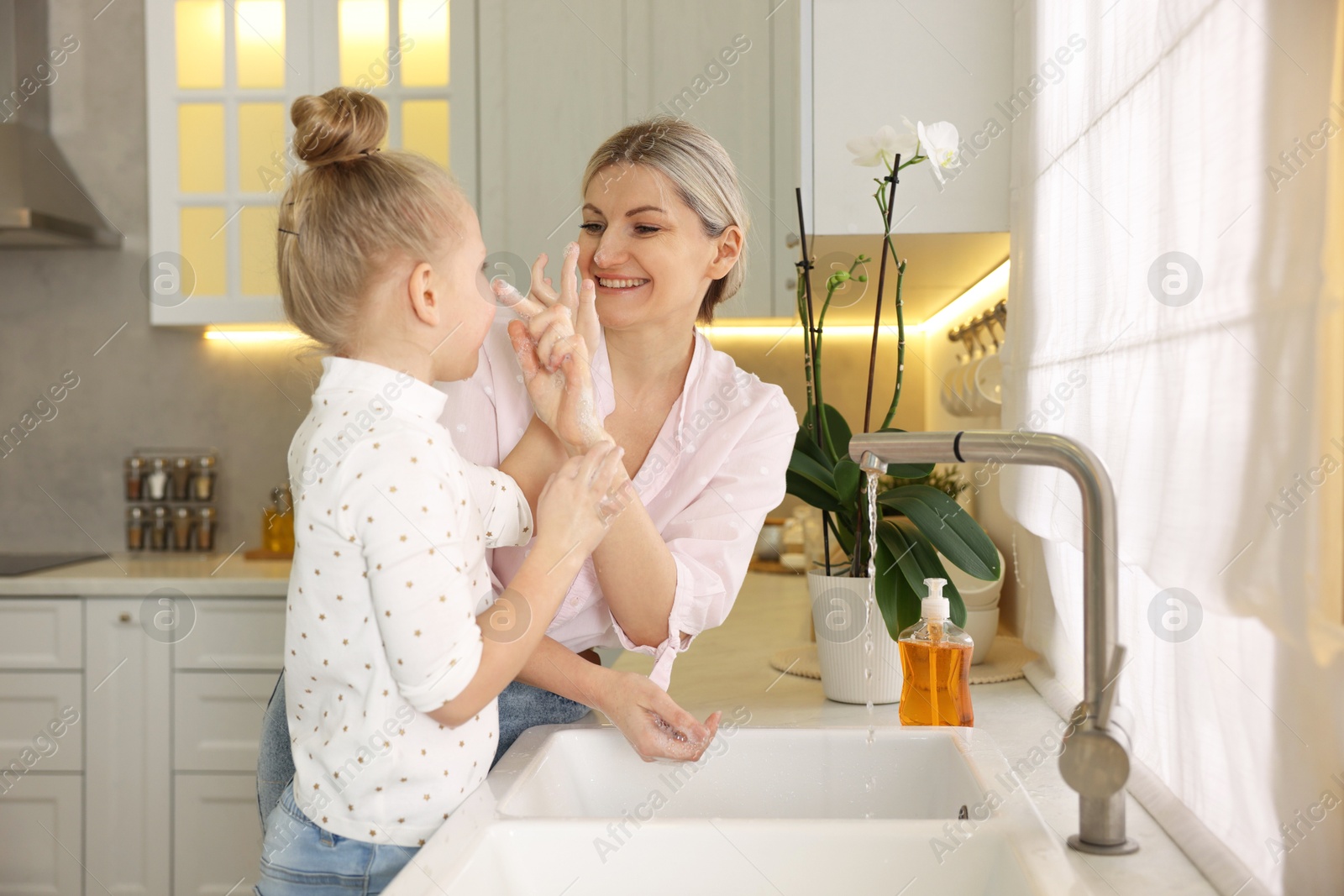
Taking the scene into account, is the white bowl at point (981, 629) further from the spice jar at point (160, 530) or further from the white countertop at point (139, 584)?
the spice jar at point (160, 530)

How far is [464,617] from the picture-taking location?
665 millimetres


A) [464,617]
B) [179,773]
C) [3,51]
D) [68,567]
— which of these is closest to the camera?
[464,617]

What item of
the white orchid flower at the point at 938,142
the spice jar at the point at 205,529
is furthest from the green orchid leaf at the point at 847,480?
the spice jar at the point at 205,529

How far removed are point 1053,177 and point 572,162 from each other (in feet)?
4.23

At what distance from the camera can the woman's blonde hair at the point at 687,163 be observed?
1.11 meters

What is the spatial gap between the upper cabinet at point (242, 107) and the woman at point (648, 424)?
1.41 m

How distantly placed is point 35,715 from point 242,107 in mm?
1474

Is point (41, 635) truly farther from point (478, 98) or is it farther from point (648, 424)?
point (648, 424)

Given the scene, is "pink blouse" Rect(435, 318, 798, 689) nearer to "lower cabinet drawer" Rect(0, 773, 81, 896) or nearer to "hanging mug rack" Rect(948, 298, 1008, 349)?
"hanging mug rack" Rect(948, 298, 1008, 349)

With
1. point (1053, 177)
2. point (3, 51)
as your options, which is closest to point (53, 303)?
point (3, 51)

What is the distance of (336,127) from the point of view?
30.1 inches

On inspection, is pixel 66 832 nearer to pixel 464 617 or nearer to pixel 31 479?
pixel 31 479

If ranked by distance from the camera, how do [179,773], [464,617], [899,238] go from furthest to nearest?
1. [179,773]
2. [899,238]
3. [464,617]

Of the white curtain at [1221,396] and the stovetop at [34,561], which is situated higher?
the white curtain at [1221,396]
